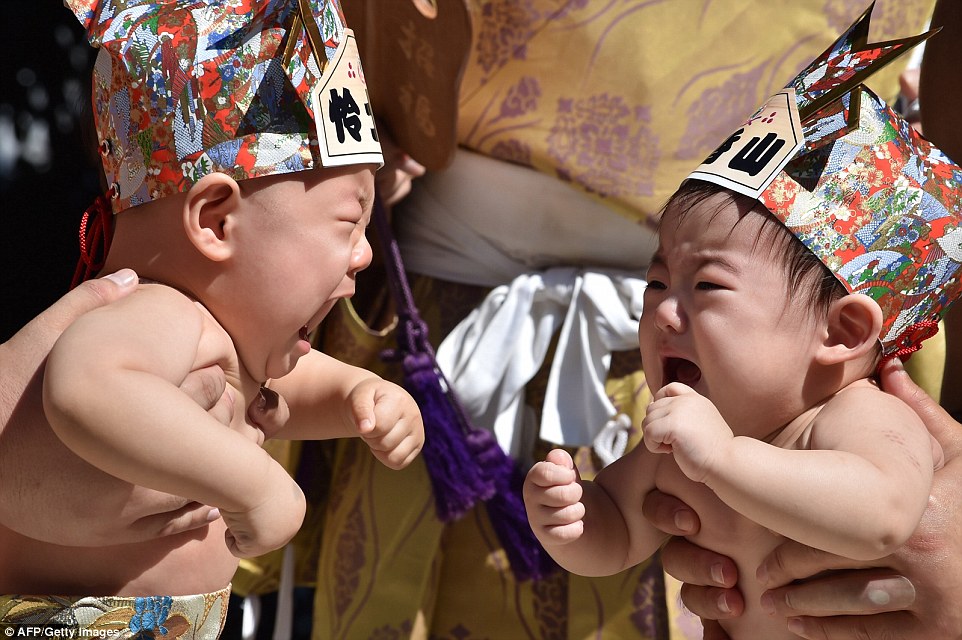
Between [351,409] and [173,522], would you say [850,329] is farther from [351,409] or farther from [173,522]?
[173,522]

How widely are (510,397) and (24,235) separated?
5.46ft

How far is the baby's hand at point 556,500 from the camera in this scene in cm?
114

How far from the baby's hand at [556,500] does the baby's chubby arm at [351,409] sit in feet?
0.56

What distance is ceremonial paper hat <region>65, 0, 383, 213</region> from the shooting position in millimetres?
1099

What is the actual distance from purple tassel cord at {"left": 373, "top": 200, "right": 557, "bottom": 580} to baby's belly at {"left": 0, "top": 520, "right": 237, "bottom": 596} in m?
0.59

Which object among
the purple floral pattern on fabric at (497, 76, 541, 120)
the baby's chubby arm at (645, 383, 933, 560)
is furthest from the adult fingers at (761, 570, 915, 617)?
the purple floral pattern on fabric at (497, 76, 541, 120)

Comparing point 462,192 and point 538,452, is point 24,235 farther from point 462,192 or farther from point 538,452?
point 538,452

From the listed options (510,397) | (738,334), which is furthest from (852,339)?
(510,397)

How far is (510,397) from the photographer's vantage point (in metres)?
1.75

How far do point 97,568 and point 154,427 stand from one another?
0.27 metres

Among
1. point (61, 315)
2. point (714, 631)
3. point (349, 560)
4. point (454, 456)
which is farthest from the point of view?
point (349, 560)

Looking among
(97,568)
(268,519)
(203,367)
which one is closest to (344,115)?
(203,367)

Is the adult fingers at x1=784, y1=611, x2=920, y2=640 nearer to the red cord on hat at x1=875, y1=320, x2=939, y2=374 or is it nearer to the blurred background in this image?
the red cord on hat at x1=875, y1=320, x2=939, y2=374

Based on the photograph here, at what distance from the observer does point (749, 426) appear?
3.93 feet
